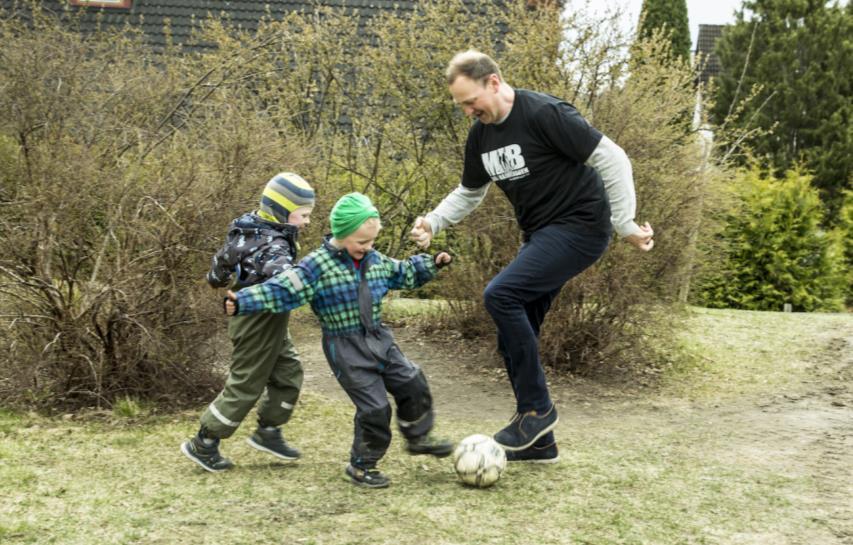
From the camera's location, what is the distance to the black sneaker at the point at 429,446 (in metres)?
4.86

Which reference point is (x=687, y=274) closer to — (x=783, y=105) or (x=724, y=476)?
(x=724, y=476)

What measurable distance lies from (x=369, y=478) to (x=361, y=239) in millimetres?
1152

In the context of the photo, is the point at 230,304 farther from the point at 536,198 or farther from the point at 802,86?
the point at 802,86

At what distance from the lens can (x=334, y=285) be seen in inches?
179

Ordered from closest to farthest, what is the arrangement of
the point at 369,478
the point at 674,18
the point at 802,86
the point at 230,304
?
the point at 230,304, the point at 369,478, the point at 802,86, the point at 674,18

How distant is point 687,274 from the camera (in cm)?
788

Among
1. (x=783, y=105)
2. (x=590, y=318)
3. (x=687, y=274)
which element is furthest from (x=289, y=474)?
(x=783, y=105)

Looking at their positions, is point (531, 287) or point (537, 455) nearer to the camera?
point (531, 287)

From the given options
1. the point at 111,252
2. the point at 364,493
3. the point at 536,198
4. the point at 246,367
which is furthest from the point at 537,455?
the point at 111,252

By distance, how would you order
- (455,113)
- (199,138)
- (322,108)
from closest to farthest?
(199,138)
(455,113)
(322,108)

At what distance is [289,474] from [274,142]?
2.50 meters

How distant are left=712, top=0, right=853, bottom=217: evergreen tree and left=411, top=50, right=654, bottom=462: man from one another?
55.9 feet

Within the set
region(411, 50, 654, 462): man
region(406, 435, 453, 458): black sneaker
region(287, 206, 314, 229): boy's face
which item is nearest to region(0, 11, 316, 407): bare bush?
region(287, 206, 314, 229): boy's face

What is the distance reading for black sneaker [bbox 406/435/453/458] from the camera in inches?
191
